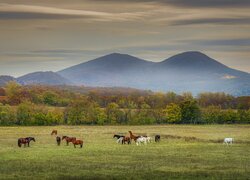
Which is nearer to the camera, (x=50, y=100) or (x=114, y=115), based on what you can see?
(x=114, y=115)

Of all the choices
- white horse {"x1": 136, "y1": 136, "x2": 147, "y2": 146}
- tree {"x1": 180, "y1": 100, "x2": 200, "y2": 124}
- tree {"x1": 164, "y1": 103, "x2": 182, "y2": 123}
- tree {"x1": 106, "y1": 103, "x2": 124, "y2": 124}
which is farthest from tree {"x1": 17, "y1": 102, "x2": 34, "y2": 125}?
white horse {"x1": 136, "y1": 136, "x2": 147, "y2": 146}

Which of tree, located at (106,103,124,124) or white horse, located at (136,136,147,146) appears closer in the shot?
white horse, located at (136,136,147,146)

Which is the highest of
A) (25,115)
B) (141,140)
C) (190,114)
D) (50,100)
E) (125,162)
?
(50,100)

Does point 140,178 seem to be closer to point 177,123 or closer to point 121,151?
point 121,151

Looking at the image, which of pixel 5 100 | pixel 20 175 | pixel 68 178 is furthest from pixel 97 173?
pixel 5 100

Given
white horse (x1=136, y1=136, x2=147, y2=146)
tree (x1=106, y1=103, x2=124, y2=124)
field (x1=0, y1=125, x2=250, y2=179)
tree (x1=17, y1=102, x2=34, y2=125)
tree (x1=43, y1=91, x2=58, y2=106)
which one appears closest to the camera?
field (x1=0, y1=125, x2=250, y2=179)

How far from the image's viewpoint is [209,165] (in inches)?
1510

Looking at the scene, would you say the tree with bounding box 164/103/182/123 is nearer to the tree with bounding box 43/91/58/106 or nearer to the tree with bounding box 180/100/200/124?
the tree with bounding box 180/100/200/124

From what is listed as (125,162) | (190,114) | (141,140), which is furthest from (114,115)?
(125,162)

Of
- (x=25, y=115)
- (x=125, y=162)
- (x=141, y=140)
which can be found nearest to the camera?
(x=125, y=162)

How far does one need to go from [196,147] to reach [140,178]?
2115 cm

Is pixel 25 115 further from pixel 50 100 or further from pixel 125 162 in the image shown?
pixel 125 162

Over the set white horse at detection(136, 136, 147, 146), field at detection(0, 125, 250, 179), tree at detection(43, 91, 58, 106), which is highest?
tree at detection(43, 91, 58, 106)

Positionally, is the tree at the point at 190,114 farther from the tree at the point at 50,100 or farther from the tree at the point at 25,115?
the tree at the point at 50,100
